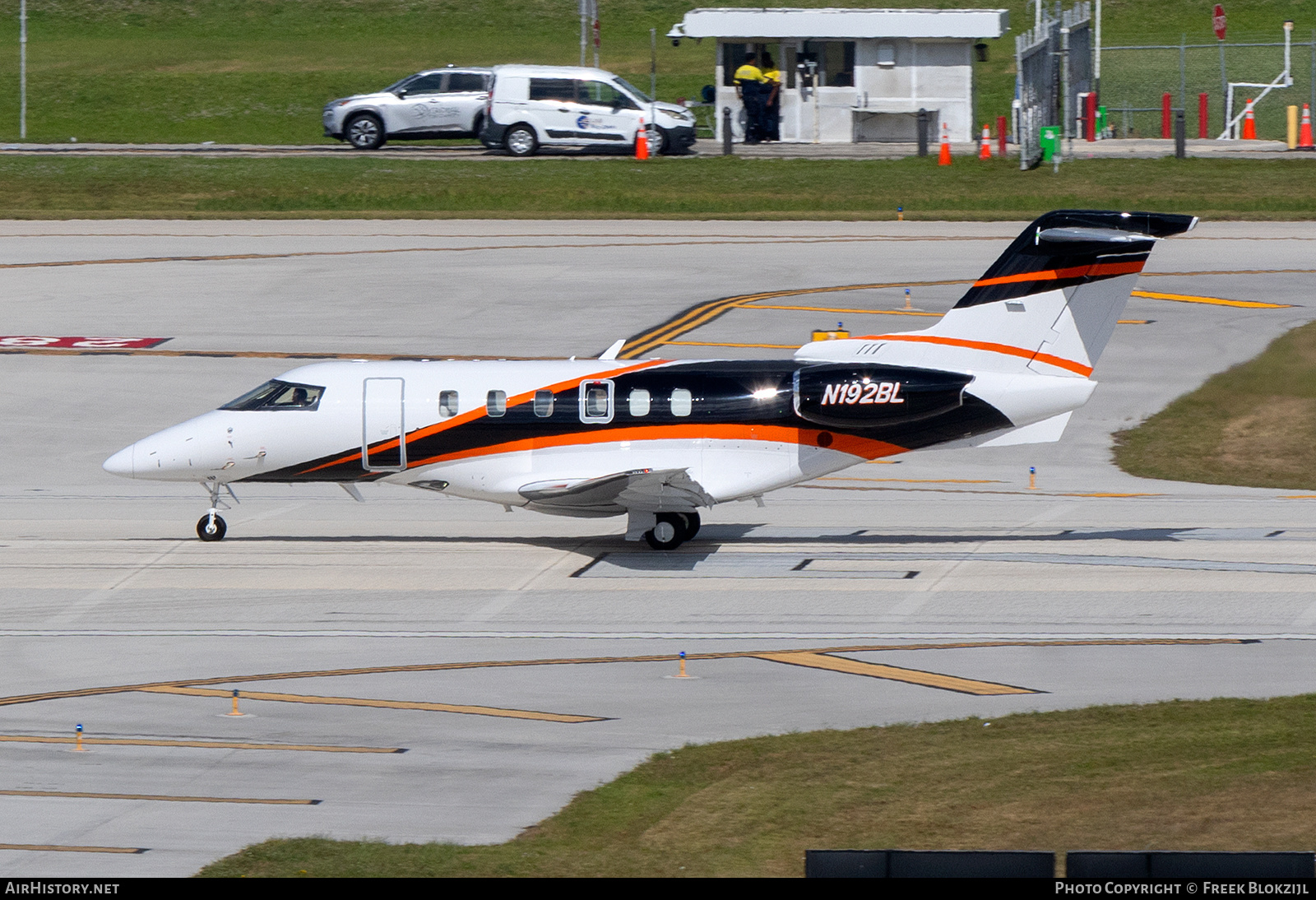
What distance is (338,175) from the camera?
189 ft

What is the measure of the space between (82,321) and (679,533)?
2169cm

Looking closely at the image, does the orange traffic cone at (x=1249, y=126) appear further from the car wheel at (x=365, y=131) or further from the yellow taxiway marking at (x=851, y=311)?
the car wheel at (x=365, y=131)

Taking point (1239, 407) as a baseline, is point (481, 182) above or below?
above

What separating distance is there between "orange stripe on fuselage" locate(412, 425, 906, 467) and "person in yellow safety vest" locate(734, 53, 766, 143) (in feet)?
129

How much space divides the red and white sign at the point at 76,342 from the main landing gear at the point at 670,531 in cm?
1824

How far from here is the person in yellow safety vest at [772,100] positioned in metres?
62.2

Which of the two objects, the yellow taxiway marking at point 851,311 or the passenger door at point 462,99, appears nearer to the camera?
the yellow taxiway marking at point 851,311

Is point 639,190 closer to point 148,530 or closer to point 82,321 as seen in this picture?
point 82,321

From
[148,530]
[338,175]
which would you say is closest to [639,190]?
[338,175]

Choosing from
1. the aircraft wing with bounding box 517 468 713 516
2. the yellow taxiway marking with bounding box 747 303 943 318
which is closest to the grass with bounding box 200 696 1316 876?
the aircraft wing with bounding box 517 468 713 516

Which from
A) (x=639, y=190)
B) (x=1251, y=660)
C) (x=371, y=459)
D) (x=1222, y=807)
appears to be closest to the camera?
(x=1222, y=807)

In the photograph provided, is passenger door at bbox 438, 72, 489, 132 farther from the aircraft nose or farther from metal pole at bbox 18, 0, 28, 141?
the aircraft nose

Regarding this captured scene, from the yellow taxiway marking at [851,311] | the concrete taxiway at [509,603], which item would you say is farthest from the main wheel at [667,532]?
the yellow taxiway marking at [851,311]

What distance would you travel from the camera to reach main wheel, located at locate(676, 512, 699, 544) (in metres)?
25.2
